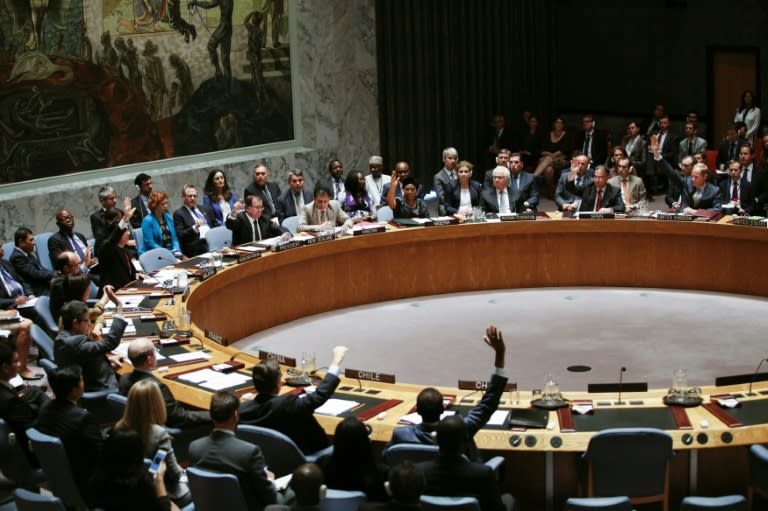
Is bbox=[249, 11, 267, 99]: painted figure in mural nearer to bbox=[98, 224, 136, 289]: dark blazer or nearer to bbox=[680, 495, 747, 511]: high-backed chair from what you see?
bbox=[98, 224, 136, 289]: dark blazer

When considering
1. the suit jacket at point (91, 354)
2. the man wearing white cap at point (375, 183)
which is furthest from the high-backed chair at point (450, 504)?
the man wearing white cap at point (375, 183)

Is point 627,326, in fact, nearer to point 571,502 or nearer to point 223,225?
point 223,225

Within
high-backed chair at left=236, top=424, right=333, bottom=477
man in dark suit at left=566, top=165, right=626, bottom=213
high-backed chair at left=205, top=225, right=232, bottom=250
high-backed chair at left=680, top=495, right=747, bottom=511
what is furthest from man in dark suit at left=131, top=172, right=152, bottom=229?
high-backed chair at left=680, top=495, right=747, bottom=511

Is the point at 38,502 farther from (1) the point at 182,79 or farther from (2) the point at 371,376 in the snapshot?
(1) the point at 182,79

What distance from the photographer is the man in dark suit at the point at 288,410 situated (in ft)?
19.1

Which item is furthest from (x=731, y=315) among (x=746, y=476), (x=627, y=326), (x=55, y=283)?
(x=55, y=283)

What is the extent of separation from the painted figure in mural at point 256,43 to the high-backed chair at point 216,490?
33.2 feet

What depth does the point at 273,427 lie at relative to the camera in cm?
585

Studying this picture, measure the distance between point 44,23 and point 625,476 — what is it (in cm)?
910

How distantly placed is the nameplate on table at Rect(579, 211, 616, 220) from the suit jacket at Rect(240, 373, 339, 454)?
6296 mm

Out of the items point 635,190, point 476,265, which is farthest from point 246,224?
point 635,190

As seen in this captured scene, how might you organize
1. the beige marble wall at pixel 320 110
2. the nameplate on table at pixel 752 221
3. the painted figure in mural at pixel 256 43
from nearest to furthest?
the nameplate on table at pixel 752 221 < the beige marble wall at pixel 320 110 < the painted figure in mural at pixel 256 43

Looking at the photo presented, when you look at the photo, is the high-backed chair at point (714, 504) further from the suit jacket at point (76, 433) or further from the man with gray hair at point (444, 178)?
the man with gray hair at point (444, 178)

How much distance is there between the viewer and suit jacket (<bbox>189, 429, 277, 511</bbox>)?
518cm
